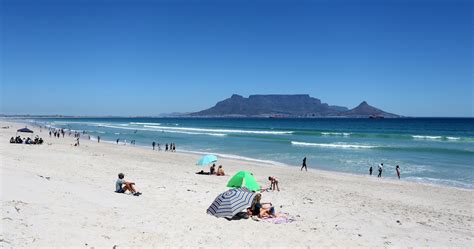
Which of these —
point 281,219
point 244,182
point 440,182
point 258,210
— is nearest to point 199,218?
point 258,210

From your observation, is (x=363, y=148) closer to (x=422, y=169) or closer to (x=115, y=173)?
(x=422, y=169)

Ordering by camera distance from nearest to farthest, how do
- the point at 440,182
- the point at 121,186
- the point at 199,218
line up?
1. the point at 199,218
2. the point at 121,186
3. the point at 440,182

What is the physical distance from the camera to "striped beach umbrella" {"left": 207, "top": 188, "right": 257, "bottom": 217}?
33.0 ft

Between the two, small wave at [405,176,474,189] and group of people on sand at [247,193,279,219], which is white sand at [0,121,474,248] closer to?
group of people on sand at [247,193,279,219]

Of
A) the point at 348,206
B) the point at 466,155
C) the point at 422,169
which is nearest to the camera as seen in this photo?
the point at 348,206

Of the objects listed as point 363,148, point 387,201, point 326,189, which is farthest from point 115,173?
point 363,148

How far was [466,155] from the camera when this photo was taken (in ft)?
107

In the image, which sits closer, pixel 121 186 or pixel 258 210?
pixel 258 210

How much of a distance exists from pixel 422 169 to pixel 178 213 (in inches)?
797

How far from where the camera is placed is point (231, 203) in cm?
1012

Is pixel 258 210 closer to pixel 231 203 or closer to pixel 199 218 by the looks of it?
pixel 231 203

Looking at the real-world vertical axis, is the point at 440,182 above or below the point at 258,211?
below

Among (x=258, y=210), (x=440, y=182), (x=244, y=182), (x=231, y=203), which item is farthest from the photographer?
(x=440, y=182)

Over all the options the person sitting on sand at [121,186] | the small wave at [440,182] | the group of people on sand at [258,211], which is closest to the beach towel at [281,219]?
the group of people on sand at [258,211]
